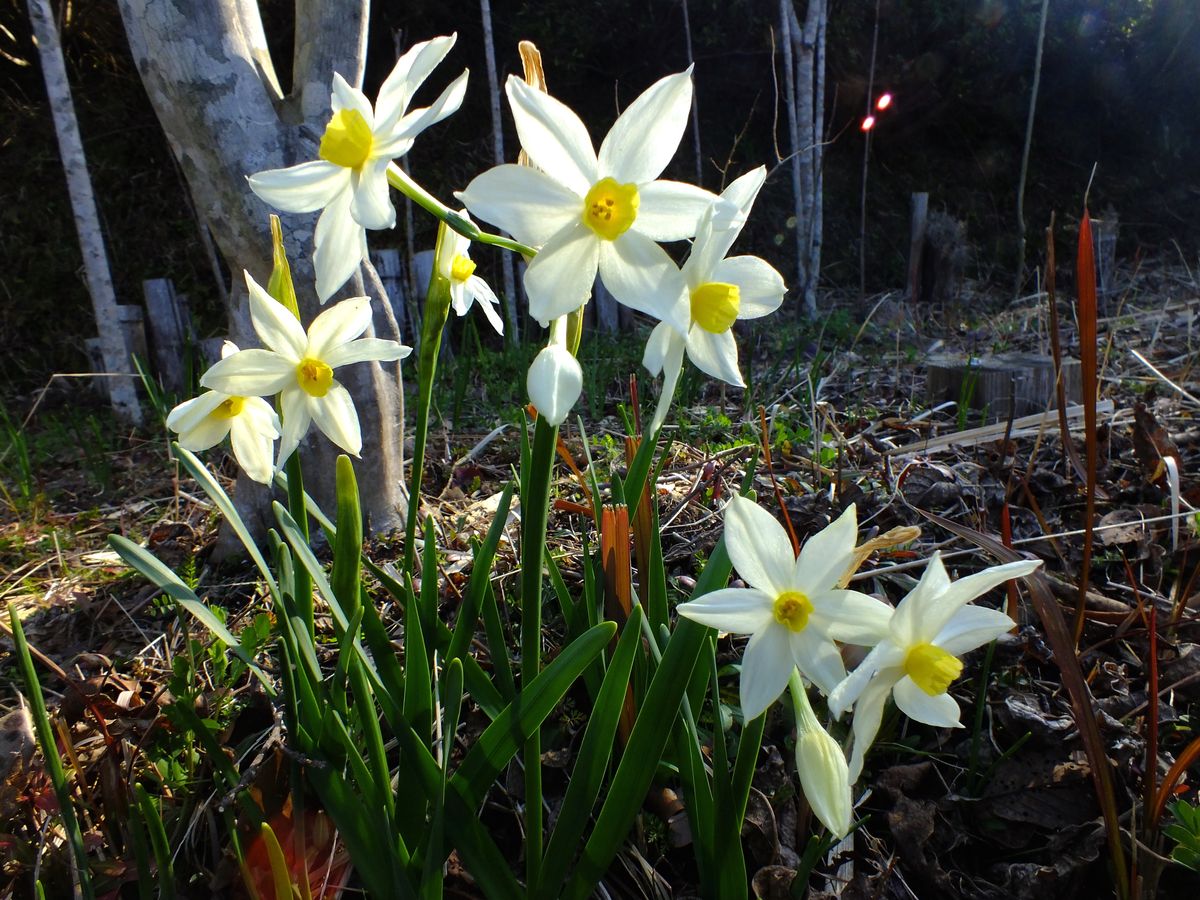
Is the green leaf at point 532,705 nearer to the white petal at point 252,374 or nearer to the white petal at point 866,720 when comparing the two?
the white petal at point 866,720

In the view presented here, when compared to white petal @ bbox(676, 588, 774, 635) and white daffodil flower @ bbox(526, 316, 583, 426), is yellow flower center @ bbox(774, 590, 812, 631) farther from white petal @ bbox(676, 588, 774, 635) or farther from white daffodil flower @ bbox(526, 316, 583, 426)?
white daffodil flower @ bbox(526, 316, 583, 426)

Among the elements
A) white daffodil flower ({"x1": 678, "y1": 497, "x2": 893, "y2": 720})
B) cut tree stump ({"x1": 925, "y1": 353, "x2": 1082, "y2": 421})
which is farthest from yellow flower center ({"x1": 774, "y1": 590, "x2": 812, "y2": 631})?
cut tree stump ({"x1": 925, "y1": 353, "x2": 1082, "y2": 421})

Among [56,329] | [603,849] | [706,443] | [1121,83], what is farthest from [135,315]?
[1121,83]

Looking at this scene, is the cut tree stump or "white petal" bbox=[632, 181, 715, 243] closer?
"white petal" bbox=[632, 181, 715, 243]

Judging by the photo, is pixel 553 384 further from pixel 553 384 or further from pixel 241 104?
pixel 241 104

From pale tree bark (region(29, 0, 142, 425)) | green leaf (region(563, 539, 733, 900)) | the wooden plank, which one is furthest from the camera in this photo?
→ pale tree bark (region(29, 0, 142, 425))

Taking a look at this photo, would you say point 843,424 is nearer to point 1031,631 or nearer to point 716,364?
point 1031,631

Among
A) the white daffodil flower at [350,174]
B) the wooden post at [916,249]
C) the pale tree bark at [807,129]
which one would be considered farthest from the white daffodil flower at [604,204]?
the wooden post at [916,249]
